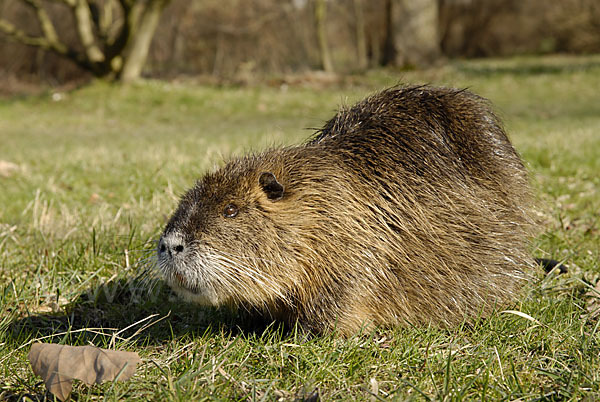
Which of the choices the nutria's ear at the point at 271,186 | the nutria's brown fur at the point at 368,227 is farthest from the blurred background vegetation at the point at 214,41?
the nutria's ear at the point at 271,186

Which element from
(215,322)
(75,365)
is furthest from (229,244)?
(75,365)

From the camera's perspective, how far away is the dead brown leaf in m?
1.75

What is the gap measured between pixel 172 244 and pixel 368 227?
0.77 meters

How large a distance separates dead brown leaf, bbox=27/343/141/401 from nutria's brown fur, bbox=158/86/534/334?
0.38 meters

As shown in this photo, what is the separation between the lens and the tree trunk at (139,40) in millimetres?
13398

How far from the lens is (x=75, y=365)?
1.78 meters

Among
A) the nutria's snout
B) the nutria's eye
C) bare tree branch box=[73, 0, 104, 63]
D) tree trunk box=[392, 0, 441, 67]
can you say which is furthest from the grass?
tree trunk box=[392, 0, 441, 67]

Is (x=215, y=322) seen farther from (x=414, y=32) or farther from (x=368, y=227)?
(x=414, y=32)

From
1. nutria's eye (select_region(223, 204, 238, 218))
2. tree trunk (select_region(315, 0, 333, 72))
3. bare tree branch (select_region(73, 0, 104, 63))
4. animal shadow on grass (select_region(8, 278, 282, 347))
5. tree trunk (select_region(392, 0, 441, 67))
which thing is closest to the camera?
nutria's eye (select_region(223, 204, 238, 218))

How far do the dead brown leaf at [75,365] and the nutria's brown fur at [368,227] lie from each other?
1.23 feet

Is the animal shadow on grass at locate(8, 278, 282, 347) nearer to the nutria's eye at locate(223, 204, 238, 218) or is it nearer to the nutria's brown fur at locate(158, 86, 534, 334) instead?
the nutria's brown fur at locate(158, 86, 534, 334)

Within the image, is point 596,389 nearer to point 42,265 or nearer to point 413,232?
point 413,232

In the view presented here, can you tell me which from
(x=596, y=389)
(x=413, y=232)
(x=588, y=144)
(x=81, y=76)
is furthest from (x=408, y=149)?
(x=81, y=76)

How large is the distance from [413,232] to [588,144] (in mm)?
4413
